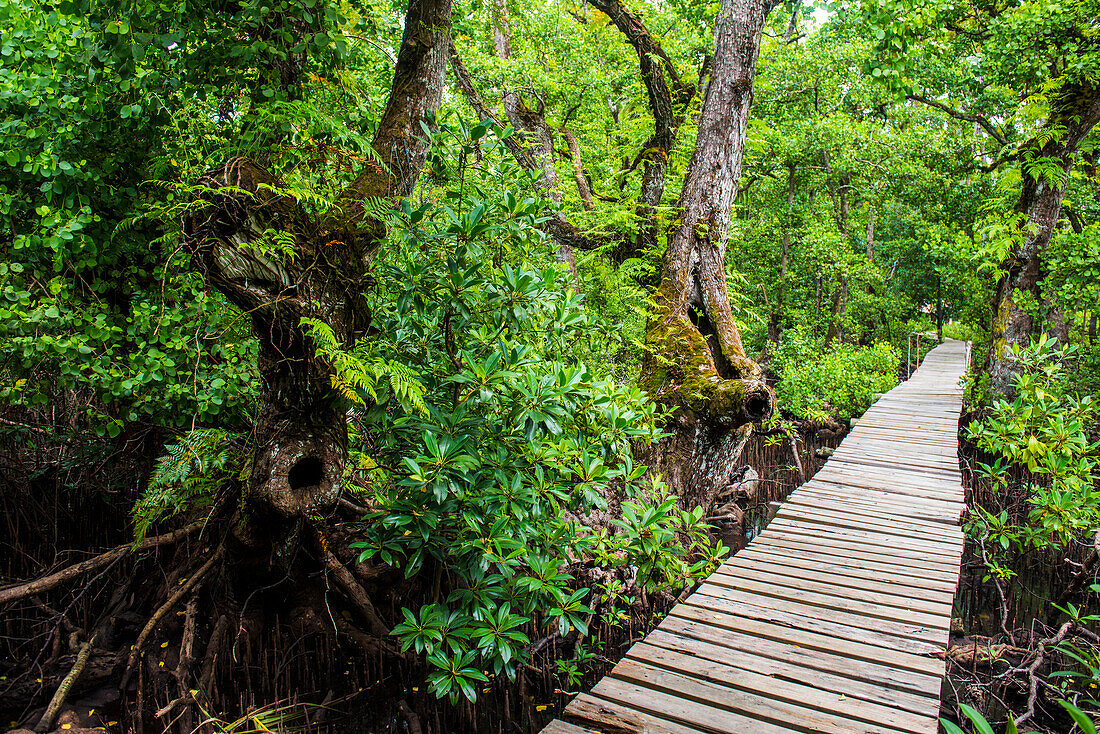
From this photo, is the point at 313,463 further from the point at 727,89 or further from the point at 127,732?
the point at 727,89

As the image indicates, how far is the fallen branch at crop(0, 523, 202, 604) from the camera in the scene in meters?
3.04

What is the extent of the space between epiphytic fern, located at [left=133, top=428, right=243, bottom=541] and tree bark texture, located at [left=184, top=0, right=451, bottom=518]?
0.62 meters

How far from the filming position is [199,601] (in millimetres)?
3498

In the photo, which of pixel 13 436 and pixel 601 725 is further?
pixel 13 436

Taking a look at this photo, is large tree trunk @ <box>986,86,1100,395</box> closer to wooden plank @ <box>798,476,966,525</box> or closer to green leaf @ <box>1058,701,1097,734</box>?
wooden plank @ <box>798,476,966,525</box>

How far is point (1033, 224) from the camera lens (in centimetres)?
729

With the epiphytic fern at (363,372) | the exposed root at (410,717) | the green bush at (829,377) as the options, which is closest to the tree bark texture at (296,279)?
the epiphytic fern at (363,372)

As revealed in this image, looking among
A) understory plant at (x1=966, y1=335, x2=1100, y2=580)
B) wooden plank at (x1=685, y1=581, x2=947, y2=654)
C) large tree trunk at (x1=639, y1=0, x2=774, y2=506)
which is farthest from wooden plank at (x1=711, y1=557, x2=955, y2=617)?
understory plant at (x1=966, y1=335, x2=1100, y2=580)

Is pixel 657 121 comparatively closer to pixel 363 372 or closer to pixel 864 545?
pixel 864 545

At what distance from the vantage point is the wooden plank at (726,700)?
6.98 feet

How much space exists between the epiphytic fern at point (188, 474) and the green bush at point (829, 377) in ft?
26.3

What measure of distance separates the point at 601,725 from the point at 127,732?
2408 millimetres

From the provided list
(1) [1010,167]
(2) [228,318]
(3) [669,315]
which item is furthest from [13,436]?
(1) [1010,167]

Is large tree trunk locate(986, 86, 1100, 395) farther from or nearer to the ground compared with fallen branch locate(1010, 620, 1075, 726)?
farther from the ground
